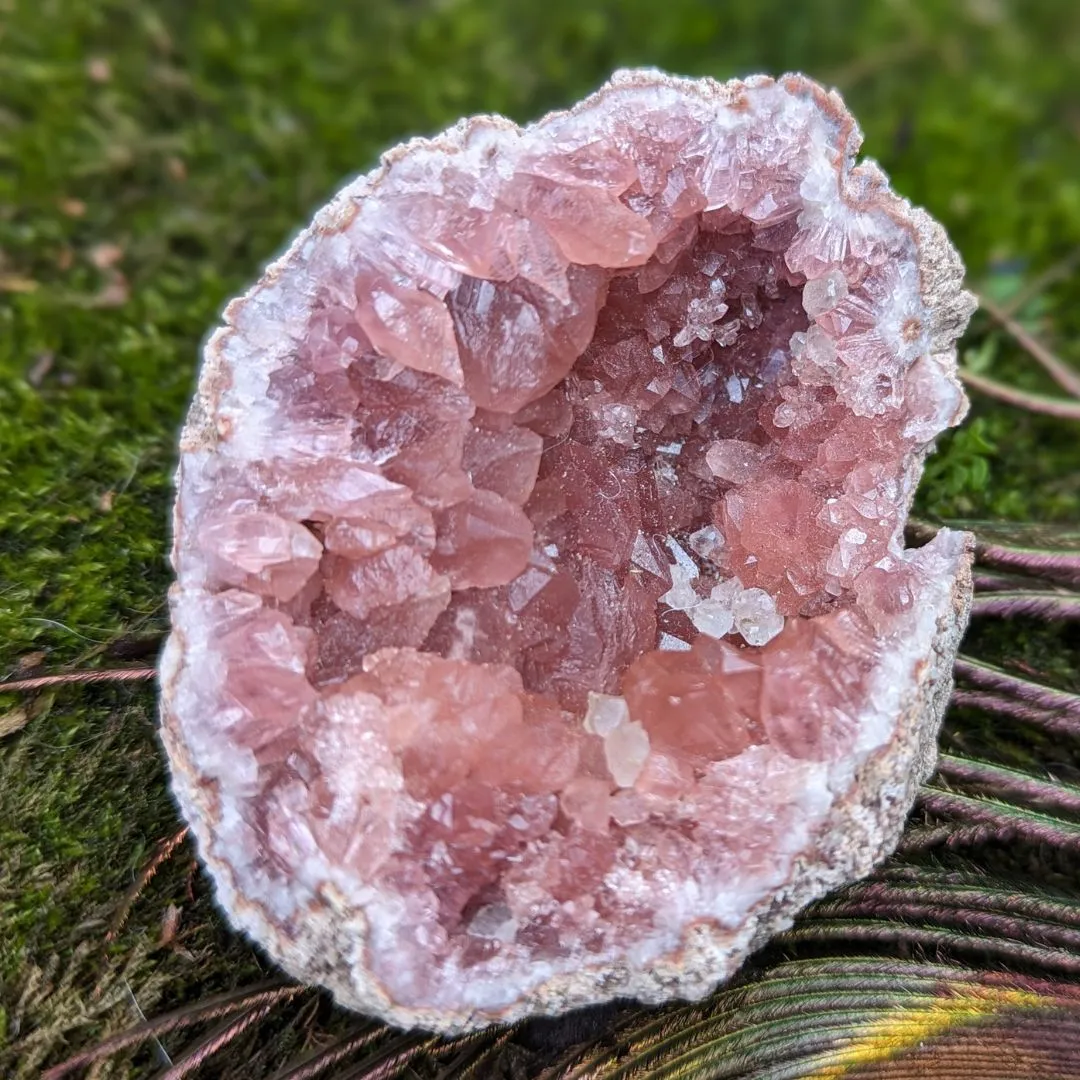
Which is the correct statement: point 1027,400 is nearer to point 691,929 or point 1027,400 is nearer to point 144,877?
point 691,929

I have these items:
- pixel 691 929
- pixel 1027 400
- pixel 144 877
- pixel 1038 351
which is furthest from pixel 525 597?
pixel 1038 351

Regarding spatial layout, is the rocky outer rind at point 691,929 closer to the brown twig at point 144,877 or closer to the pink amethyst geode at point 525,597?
the pink amethyst geode at point 525,597

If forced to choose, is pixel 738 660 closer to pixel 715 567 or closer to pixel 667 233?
pixel 715 567

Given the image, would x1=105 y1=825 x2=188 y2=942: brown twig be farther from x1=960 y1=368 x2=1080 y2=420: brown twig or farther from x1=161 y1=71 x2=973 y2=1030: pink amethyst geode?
x1=960 y1=368 x2=1080 y2=420: brown twig

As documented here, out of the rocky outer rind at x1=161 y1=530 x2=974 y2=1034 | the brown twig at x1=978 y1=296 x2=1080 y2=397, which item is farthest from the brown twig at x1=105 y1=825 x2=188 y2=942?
the brown twig at x1=978 y1=296 x2=1080 y2=397

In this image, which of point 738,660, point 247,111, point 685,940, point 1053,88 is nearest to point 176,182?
point 247,111

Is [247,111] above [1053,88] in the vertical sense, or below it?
below
